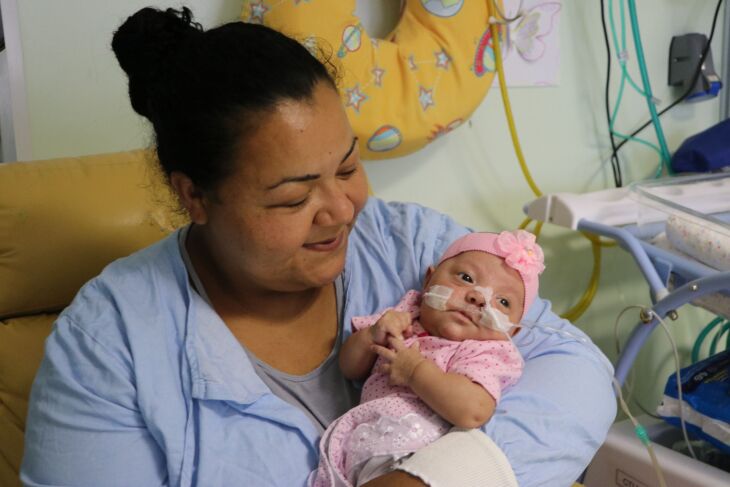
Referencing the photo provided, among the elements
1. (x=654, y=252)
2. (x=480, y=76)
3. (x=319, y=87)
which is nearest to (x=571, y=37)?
(x=480, y=76)

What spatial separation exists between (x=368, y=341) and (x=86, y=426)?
1.34 feet

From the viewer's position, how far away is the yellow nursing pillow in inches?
59.1

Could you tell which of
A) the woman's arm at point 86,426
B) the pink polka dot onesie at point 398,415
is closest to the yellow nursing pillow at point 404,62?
the pink polka dot onesie at point 398,415

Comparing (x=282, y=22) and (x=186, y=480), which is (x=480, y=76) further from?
(x=186, y=480)

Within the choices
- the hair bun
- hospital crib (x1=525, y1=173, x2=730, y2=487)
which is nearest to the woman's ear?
the hair bun

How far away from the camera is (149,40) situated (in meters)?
1.02

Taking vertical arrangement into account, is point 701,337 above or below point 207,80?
below

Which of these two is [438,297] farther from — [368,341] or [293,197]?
[293,197]

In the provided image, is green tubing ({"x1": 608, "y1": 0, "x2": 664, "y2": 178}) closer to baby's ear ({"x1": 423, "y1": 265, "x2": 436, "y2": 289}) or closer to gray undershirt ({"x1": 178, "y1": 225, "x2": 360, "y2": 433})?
baby's ear ({"x1": 423, "y1": 265, "x2": 436, "y2": 289})

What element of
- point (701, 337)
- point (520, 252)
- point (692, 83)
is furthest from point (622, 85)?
point (520, 252)

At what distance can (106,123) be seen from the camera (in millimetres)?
1587

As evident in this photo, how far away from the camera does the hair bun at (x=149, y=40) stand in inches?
40.3

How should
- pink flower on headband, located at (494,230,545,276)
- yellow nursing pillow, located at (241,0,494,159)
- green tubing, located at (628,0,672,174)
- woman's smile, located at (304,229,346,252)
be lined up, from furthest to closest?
green tubing, located at (628,0,672,174) < yellow nursing pillow, located at (241,0,494,159) < pink flower on headband, located at (494,230,545,276) < woman's smile, located at (304,229,346,252)

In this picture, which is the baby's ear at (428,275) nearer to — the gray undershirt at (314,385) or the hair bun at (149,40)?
the gray undershirt at (314,385)
